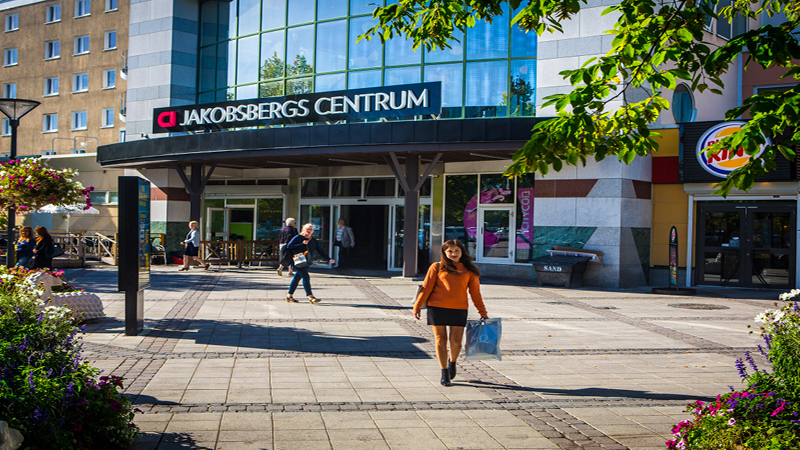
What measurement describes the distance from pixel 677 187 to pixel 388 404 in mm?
13619

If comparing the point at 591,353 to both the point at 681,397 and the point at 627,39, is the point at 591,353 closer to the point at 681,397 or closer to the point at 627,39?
the point at 681,397

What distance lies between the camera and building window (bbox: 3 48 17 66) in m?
35.7

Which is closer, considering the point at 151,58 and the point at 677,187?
the point at 677,187

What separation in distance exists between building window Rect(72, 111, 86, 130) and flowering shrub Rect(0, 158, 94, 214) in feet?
84.2

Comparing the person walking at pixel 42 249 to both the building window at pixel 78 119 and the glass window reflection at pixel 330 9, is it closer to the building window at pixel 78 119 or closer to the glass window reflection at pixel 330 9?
the glass window reflection at pixel 330 9

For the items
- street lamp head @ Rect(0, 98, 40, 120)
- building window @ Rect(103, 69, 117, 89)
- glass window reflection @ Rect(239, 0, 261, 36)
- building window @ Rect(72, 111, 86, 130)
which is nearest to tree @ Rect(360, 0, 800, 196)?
street lamp head @ Rect(0, 98, 40, 120)

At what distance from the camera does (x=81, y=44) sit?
109ft

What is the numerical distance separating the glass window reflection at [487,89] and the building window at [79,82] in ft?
78.3

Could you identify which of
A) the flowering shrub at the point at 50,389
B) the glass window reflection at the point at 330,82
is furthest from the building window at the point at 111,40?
the flowering shrub at the point at 50,389

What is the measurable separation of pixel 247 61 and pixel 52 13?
1940 centimetres

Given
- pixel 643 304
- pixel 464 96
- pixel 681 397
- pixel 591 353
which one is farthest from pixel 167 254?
pixel 681 397

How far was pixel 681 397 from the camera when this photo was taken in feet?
19.1

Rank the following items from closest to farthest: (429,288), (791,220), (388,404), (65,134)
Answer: (388,404) < (429,288) < (791,220) < (65,134)

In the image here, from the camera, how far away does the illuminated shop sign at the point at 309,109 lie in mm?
15930
